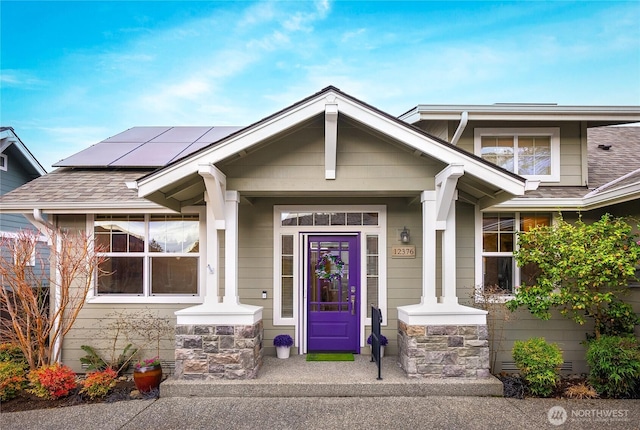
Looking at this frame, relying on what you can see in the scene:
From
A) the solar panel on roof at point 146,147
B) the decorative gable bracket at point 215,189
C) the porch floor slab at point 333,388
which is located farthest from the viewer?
the solar panel on roof at point 146,147

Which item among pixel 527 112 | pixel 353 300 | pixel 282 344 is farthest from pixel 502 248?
pixel 282 344

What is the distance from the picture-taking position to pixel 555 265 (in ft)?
16.2

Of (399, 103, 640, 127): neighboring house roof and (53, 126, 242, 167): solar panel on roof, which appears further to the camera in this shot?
(53, 126, 242, 167): solar panel on roof

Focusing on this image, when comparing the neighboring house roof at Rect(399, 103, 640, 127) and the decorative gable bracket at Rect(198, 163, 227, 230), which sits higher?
the neighboring house roof at Rect(399, 103, 640, 127)

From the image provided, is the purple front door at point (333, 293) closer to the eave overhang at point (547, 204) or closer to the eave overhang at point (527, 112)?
the eave overhang at point (547, 204)

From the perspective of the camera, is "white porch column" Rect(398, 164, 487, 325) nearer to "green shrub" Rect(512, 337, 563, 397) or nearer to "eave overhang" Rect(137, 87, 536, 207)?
"eave overhang" Rect(137, 87, 536, 207)

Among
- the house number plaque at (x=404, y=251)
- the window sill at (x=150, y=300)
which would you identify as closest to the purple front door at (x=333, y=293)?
the house number plaque at (x=404, y=251)

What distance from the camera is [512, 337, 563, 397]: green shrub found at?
4559 millimetres

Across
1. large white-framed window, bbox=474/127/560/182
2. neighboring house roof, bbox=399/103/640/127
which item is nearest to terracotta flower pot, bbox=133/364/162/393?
neighboring house roof, bbox=399/103/640/127

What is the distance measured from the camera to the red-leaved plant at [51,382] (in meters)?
4.51

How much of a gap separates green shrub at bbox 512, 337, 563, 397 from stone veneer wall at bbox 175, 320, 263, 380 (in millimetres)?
3436

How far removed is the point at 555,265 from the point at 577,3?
26.2 feet

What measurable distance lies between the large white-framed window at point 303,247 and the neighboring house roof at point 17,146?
766cm

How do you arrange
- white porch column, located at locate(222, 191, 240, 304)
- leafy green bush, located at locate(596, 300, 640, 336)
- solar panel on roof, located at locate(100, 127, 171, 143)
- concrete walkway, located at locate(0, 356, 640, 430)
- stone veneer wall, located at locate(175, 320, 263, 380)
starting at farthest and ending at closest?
1. solar panel on roof, located at locate(100, 127, 171, 143)
2. leafy green bush, located at locate(596, 300, 640, 336)
3. white porch column, located at locate(222, 191, 240, 304)
4. stone veneer wall, located at locate(175, 320, 263, 380)
5. concrete walkway, located at locate(0, 356, 640, 430)
